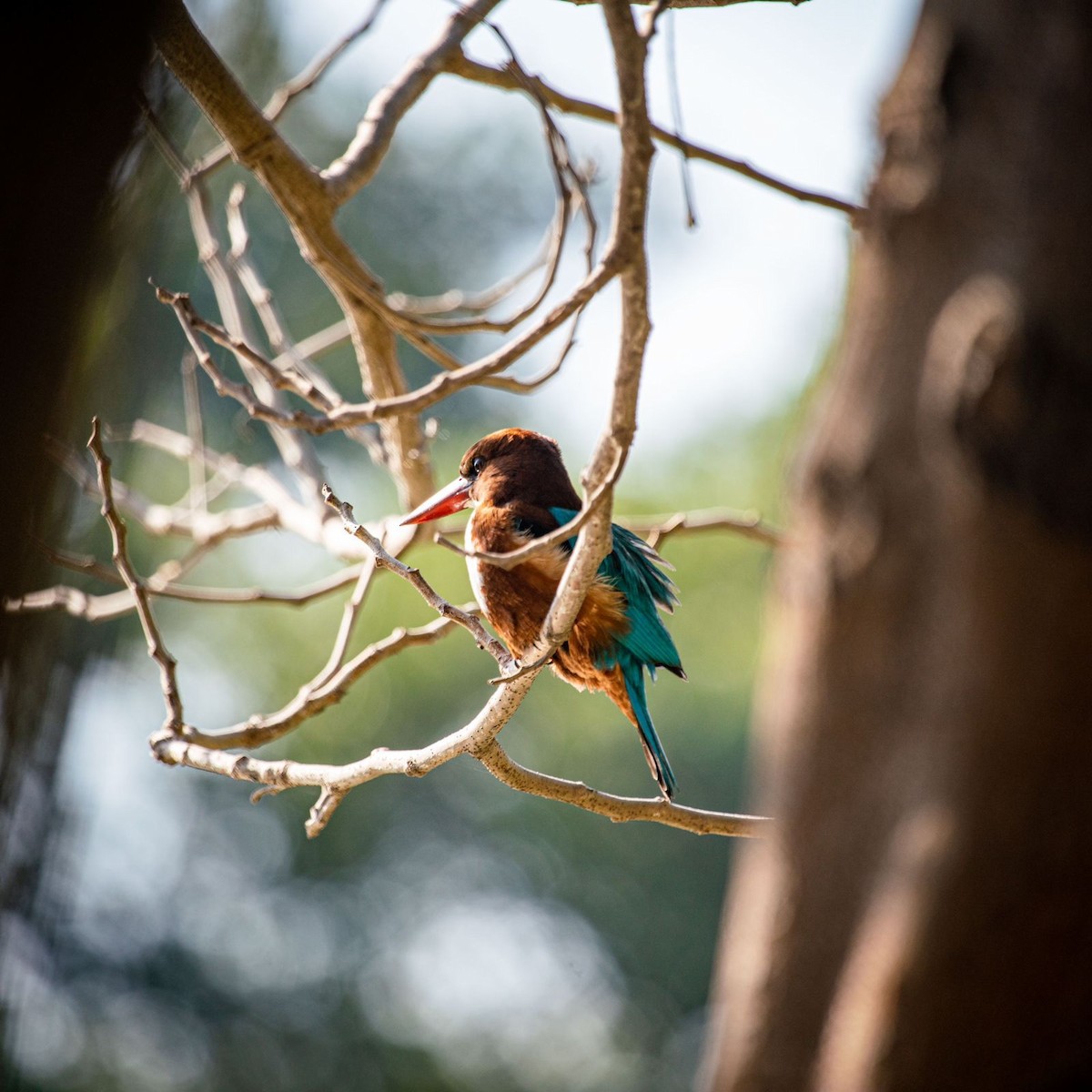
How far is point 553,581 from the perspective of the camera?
2.79 meters

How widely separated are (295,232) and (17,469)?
1767mm

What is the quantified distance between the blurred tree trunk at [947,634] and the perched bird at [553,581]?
1.68 meters

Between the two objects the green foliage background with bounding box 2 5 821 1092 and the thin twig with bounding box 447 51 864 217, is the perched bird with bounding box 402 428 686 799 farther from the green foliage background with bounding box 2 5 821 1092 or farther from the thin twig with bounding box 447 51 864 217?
the green foliage background with bounding box 2 5 821 1092

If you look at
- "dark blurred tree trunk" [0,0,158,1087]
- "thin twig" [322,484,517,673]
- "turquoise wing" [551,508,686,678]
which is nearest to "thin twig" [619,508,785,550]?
"turquoise wing" [551,508,686,678]

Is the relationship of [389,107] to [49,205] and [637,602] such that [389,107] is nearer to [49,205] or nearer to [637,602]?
[637,602]

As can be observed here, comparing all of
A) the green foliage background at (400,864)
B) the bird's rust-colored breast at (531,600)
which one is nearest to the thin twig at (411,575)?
the bird's rust-colored breast at (531,600)

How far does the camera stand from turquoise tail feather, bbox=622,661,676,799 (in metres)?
2.93

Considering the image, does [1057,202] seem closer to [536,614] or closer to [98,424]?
[98,424]

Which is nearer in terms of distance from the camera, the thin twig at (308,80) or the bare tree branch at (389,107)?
the bare tree branch at (389,107)

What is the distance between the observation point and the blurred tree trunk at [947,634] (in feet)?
3.35

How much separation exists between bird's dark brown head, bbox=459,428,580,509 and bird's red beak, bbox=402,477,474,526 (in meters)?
0.03

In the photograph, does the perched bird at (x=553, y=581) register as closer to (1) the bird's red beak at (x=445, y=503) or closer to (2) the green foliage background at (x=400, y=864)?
(1) the bird's red beak at (x=445, y=503)

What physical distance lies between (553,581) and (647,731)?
490mm

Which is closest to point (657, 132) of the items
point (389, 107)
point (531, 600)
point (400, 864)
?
point (389, 107)
